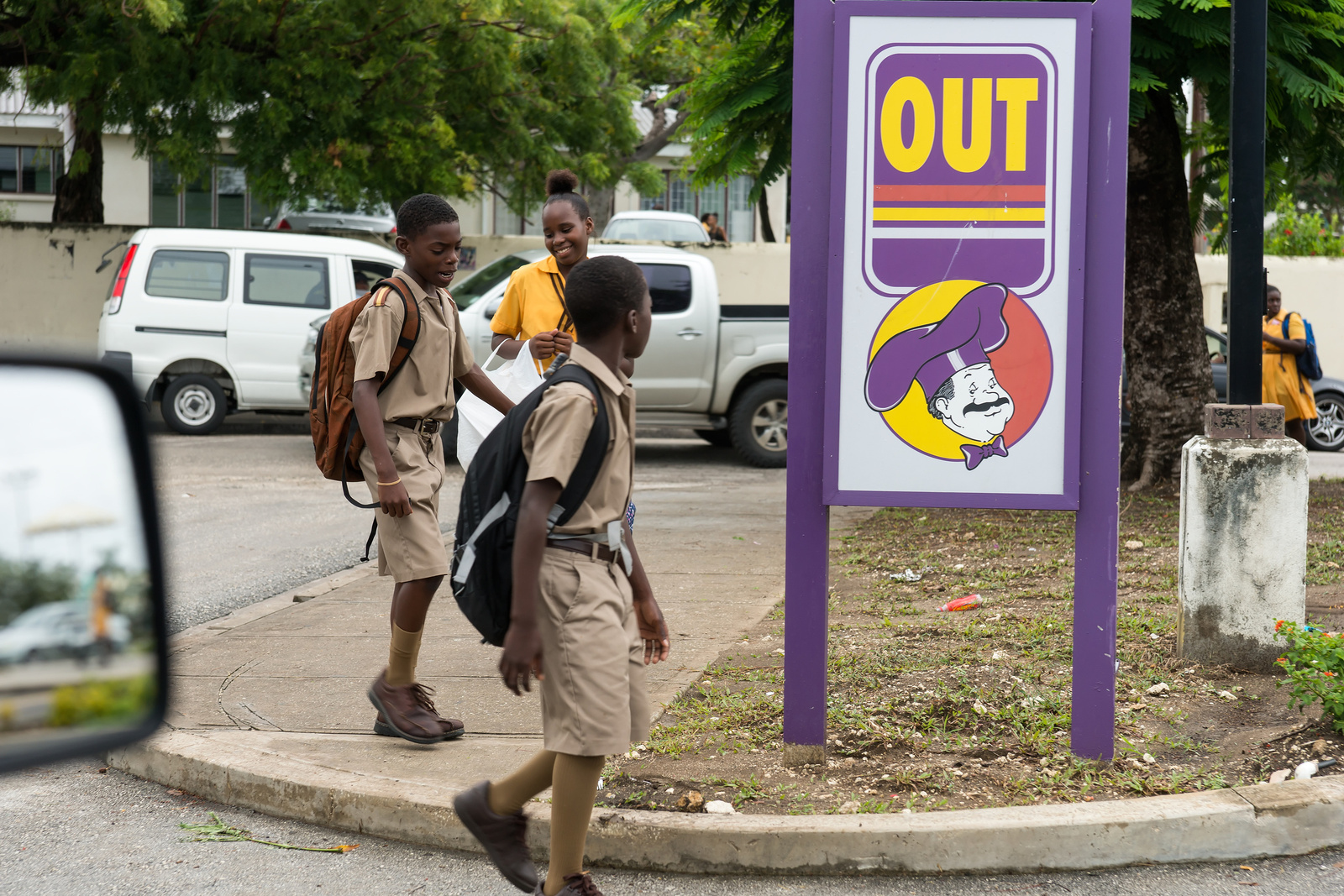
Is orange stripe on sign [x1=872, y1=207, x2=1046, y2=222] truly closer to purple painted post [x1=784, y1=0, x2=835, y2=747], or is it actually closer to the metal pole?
purple painted post [x1=784, y1=0, x2=835, y2=747]

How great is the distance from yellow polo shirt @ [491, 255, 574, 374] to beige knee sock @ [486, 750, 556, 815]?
203 centimetres

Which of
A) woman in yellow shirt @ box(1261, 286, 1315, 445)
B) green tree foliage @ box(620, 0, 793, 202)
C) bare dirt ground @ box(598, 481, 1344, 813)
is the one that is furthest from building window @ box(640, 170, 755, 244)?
bare dirt ground @ box(598, 481, 1344, 813)

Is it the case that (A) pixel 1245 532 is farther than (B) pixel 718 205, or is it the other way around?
(B) pixel 718 205

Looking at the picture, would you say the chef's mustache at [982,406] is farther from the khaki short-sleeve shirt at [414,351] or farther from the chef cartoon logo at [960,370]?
the khaki short-sleeve shirt at [414,351]

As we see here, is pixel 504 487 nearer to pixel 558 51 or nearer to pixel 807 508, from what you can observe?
pixel 807 508

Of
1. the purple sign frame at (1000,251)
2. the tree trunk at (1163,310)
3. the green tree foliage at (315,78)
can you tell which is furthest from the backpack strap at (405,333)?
the green tree foliage at (315,78)

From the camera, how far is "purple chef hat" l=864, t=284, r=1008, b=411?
154 inches

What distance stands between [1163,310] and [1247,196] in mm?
4206

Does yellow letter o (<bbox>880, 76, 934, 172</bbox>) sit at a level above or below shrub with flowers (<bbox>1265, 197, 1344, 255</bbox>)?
below

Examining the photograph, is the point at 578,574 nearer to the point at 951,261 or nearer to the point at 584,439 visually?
the point at 584,439

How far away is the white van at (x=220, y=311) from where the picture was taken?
44.6ft

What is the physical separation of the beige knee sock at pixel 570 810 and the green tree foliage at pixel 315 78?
13.2 meters

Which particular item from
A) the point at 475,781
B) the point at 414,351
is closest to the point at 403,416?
the point at 414,351

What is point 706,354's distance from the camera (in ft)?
39.5
